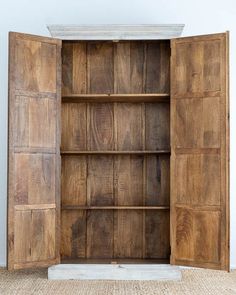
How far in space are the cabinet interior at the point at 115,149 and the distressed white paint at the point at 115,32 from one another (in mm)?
248

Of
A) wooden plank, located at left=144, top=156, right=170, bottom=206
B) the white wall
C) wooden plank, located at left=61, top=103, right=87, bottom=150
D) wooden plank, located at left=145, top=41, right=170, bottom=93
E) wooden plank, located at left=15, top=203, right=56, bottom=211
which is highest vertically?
the white wall

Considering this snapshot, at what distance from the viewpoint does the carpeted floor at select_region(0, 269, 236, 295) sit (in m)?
2.90

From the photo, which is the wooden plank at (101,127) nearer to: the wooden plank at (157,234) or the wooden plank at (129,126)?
the wooden plank at (129,126)

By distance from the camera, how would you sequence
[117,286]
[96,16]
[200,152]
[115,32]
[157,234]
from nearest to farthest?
[117,286] < [200,152] < [115,32] < [157,234] < [96,16]

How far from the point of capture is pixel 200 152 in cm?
312

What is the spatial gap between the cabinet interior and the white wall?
11.4 inches

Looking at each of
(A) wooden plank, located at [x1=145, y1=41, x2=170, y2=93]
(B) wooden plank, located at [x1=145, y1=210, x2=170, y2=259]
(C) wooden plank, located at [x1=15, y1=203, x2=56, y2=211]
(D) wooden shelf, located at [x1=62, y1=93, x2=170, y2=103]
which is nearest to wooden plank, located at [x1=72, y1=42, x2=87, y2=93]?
(D) wooden shelf, located at [x1=62, y1=93, x2=170, y2=103]

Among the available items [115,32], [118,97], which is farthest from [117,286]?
[115,32]

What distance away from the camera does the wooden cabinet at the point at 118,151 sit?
3.07m

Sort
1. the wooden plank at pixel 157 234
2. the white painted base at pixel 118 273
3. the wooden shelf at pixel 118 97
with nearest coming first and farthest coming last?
the white painted base at pixel 118 273 < the wooden shelf at pixel 118 97 < the wooden plank at pixel 157 234

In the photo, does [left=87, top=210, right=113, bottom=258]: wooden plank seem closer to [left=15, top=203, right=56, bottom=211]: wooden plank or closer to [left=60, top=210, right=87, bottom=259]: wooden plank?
[left=60, top=210, right=87, bottom=259]: wooden plank

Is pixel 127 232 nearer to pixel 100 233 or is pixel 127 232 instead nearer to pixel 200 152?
pixel 100 233

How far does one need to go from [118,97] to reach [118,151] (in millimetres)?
370

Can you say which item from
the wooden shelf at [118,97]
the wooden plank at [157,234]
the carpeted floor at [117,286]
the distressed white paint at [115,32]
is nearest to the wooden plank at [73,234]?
the carpeted floor at [117,286]
